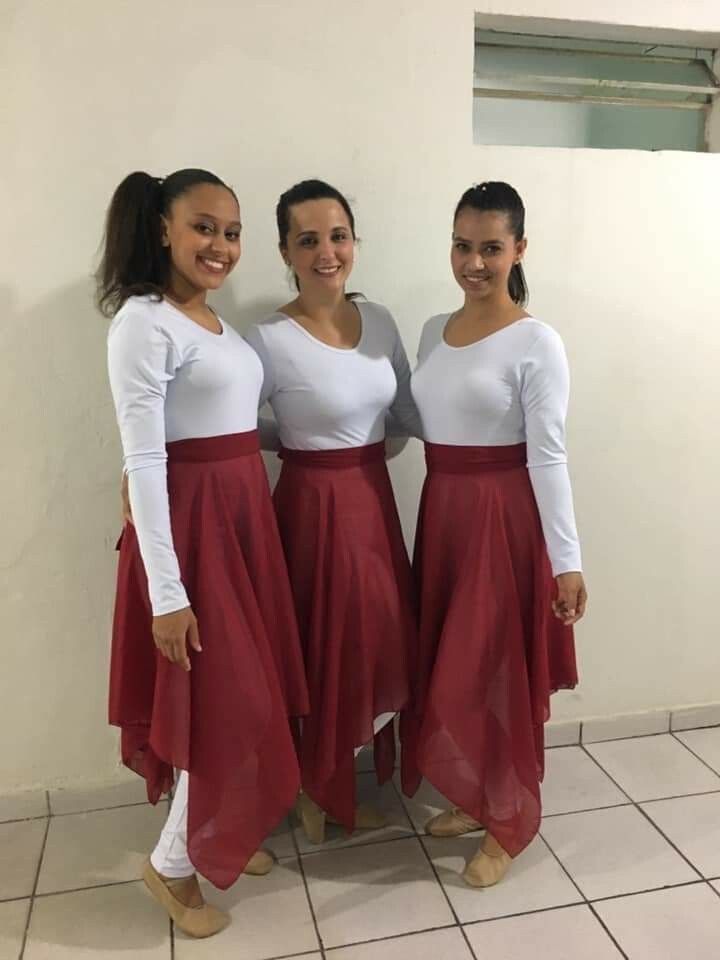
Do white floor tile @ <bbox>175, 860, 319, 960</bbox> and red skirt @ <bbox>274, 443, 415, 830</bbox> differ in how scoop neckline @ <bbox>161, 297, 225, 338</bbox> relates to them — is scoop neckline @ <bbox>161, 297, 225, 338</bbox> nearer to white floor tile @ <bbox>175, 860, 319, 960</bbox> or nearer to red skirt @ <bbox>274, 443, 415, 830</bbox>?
red skirt @ <bbox>274, 443, 415, 830</bbox>

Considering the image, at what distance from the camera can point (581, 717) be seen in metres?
2.21

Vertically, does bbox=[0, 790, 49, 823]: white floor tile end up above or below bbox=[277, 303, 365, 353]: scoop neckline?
below

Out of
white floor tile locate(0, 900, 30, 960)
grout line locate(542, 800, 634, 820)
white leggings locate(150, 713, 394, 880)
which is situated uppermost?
white leggings locate(150, 713, 394, 880)

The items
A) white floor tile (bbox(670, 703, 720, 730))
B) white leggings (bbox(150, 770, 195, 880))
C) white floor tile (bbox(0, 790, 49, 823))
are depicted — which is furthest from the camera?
white floor tile (bbox(670, 703, 720, 730))

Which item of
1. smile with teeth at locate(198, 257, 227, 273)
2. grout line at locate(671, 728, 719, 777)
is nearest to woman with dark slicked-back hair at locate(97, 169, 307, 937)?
smile with teeth at locate(198, 257, 227, 273)

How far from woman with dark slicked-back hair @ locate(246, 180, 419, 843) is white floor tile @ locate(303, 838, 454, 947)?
12 cm

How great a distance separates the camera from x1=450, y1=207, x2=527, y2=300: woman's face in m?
1.51

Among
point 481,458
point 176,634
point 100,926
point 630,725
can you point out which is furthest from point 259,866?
point 630,725

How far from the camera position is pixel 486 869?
1662mm

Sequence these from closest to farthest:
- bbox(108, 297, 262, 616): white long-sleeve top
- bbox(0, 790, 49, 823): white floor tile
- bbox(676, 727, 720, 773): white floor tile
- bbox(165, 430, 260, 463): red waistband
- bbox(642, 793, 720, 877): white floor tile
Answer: bbox(108, 297, 262, 616): white long-sleeve top, bbox(165, 430, 260, 463): red waistband, bbox(642, 793, 720, 877): white floor tile, bbox(0, 790, 49, 823): white floor tile, bbox(676, 727, 720, 773): white floor tile

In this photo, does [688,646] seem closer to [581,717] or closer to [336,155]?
[581,717]

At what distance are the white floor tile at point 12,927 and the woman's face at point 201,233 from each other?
1.28 m

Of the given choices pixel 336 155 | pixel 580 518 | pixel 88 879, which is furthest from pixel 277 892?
pixel 336 155

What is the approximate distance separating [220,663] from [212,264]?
27.7 inches
